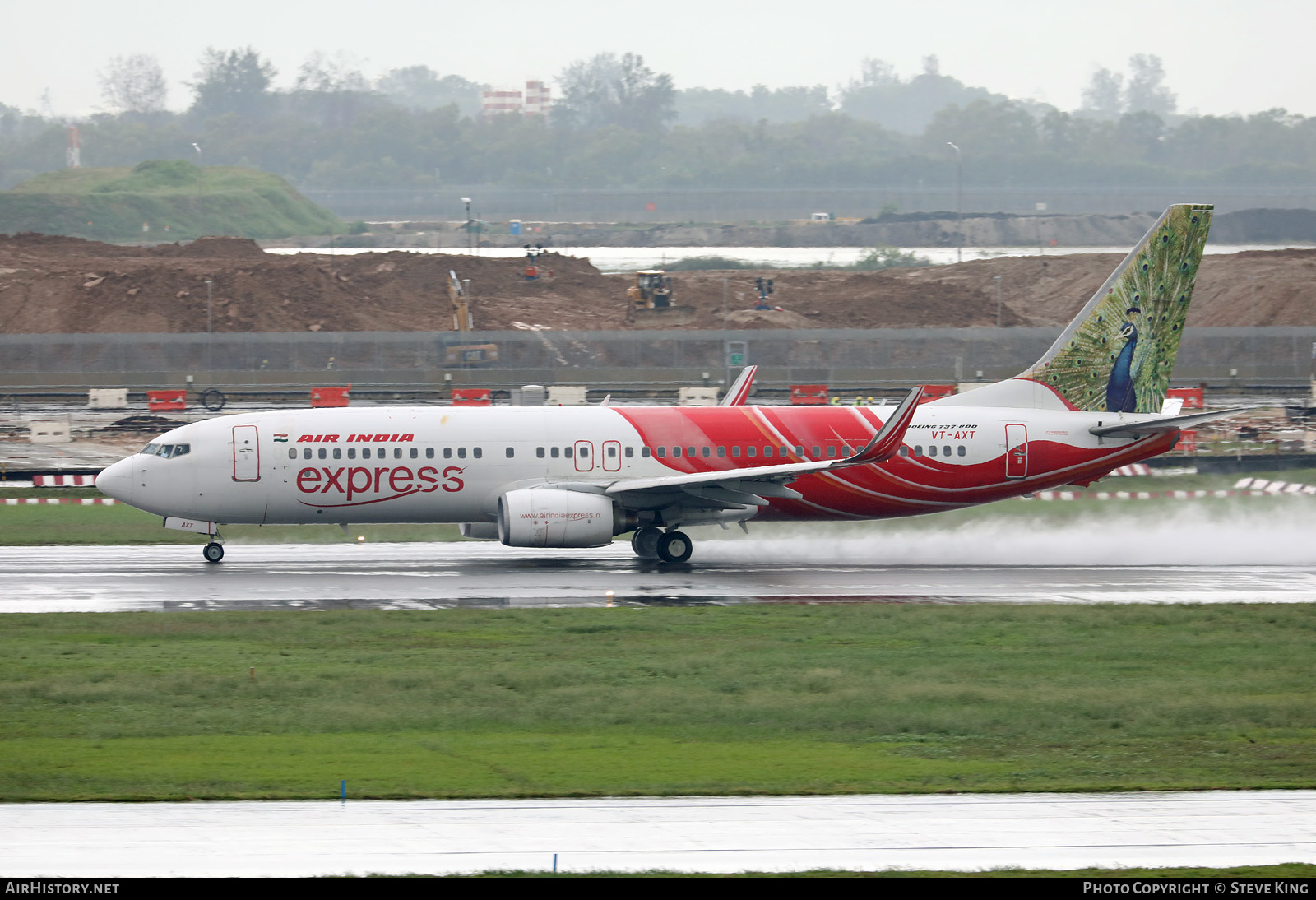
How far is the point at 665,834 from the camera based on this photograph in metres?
14.8

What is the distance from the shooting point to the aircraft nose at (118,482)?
116 ft

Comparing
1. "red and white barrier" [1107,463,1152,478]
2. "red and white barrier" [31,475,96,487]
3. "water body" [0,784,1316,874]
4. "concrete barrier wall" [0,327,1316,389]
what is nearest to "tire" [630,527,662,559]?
"water body" [0,784,1316,874]

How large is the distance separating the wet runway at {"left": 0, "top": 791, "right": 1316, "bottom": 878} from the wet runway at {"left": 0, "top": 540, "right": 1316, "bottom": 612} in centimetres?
1396

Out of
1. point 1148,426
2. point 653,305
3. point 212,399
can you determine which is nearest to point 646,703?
point 1148,426

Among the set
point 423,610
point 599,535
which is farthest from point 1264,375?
point 423,610

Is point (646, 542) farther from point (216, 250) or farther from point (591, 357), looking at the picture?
point (216, 250)

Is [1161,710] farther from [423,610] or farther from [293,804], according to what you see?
[423,610]

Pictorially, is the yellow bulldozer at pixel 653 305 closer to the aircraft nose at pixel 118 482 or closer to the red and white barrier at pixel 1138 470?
the red and white barrier at pixel 1138 470

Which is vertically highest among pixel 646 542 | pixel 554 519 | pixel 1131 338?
pixel 1131 338

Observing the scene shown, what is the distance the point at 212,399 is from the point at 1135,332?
4886 centimetres

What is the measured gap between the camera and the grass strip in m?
17.1

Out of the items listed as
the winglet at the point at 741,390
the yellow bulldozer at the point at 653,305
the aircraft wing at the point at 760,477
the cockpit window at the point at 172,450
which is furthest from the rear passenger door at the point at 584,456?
the yellow bulldozer at the point at 653,305

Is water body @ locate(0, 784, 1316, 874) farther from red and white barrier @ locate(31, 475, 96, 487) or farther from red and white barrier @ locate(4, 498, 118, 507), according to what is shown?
red and white barrier @ locate(31, 475, 96, 487)

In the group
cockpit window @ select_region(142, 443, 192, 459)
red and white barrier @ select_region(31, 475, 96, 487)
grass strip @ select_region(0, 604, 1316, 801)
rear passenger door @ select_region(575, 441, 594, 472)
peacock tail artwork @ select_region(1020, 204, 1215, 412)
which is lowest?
grass strip @ select_region(0, 604, 1316, 801)
